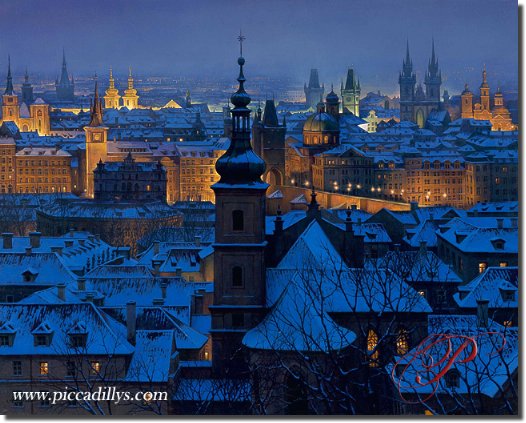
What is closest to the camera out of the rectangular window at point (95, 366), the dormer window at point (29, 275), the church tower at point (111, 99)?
the rectangular window at point (95, 366)

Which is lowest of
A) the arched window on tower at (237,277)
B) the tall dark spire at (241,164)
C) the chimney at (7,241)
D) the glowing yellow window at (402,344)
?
the glowing yellow window at (402,344)

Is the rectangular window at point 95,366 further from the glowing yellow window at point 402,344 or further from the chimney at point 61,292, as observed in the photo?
the chimney at point 61,292

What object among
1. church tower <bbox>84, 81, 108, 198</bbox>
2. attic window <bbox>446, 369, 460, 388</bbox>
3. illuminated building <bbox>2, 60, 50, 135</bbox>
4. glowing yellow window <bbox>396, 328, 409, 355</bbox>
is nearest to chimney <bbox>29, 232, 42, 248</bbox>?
glowing yellow window <bbox>396, 328, 409, 355</bbox>

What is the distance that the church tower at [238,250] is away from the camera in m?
16.4

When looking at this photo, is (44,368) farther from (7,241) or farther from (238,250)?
(7,241)

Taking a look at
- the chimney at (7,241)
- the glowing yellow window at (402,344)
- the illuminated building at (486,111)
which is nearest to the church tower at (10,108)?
the illuminated building at (486,111)

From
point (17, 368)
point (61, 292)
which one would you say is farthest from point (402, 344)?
point (61, 292)

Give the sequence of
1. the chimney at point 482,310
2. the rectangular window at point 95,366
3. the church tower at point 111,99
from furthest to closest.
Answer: the church tower at point 111,99, the chimney at point 482,310, the rectangular window at point 95,366

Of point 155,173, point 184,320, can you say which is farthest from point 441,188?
point 184,320
